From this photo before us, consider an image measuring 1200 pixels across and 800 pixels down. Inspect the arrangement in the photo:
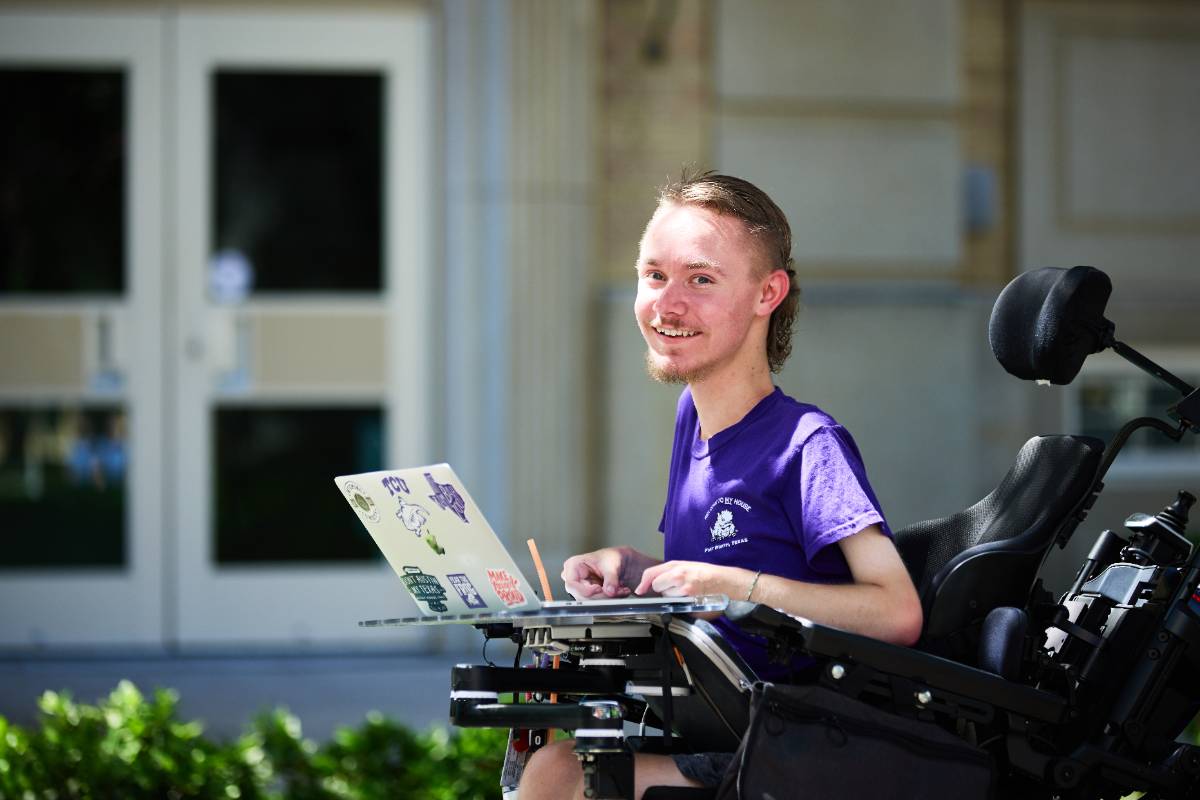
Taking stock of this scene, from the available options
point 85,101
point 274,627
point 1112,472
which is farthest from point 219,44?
point 1112,472

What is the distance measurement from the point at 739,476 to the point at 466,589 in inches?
21.4

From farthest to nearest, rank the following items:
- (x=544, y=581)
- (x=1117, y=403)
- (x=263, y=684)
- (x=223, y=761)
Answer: (x=1117, y=403), (x=263, y=684), (x=223, y=761), (x=544, y=581)

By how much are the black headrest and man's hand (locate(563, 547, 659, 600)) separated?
0.81 metres

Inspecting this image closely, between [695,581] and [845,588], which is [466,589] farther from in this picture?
[845,588]

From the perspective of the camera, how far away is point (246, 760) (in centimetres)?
445

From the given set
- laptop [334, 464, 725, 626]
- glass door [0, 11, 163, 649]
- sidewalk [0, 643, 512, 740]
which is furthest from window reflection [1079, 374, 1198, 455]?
laptop [334, 464, 725, 626]

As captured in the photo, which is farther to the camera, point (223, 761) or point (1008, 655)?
point (223, 761)

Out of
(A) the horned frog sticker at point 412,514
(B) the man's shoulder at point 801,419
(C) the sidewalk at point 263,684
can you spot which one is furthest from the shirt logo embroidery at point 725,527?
(C) the sidewalk at point 263,684

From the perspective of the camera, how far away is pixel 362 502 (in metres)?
2.75

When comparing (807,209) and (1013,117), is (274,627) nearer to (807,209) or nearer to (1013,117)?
(807,209)

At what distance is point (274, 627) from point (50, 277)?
1.89 m

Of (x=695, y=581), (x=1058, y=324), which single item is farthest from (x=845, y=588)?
(x=1058, y=324)

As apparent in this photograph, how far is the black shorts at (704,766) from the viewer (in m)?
2.75

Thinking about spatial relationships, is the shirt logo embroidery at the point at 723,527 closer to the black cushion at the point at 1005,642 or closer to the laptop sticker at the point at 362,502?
the black cushion at the point at 1005,642
